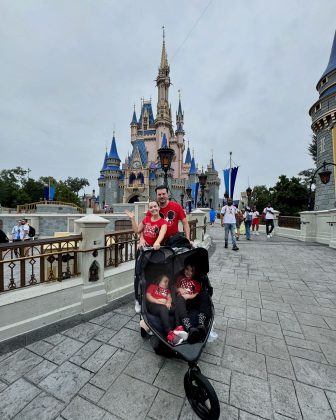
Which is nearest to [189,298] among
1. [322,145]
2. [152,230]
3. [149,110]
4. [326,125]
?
[152,230]

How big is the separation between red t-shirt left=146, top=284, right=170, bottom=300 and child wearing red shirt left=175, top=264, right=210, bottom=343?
0.14m

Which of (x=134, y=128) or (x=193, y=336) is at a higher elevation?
(x=134, y=128)

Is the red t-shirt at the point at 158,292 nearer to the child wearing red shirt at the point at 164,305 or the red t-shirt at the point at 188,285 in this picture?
the child wearing red shirt at the point at 164,305

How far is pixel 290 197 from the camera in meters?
30.8

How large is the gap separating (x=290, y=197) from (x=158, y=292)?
34.5 meters

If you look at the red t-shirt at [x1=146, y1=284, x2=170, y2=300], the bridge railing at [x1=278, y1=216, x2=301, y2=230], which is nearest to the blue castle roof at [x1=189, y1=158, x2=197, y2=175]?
the bridge railing at [x1=278, y1=216, x2=301, y2=230]

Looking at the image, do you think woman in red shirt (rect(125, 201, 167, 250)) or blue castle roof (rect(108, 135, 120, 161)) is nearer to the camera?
woman in red shirt (rect(125, 201, 167, 250))

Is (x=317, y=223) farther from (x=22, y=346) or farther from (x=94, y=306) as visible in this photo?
(x=22, y=346)

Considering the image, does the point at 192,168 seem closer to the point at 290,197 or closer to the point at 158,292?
the point at 290,197

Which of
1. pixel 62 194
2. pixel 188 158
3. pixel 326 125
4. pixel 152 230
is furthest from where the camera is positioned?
pixel 188 158

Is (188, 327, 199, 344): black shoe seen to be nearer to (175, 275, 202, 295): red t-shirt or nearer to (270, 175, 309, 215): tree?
(175, 275, 202, 295): red t-shirt

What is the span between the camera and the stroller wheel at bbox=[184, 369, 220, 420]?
150 centimetres

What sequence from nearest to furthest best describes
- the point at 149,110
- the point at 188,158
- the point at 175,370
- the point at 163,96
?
the point at 175,370
the point at 163,96
the point at 149,110
the point at 188,158

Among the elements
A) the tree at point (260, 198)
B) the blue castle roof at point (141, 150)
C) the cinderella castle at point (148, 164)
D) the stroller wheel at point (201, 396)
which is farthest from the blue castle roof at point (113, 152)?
the stroller wheel at point (201, 396)
